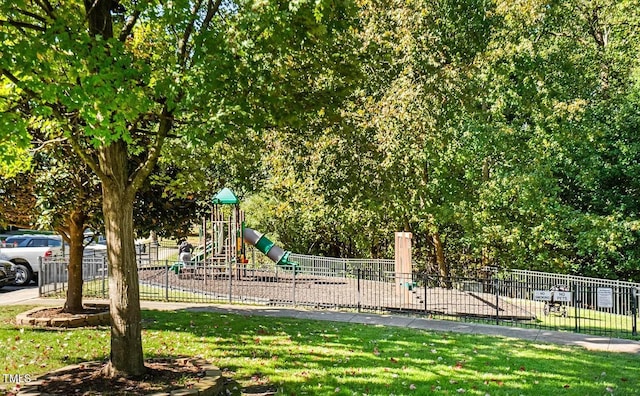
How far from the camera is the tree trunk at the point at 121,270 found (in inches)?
277

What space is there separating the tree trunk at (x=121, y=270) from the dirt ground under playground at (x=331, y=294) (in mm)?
8304

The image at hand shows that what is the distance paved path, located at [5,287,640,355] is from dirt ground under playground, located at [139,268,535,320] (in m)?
1.03

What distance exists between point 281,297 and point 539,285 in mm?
7964

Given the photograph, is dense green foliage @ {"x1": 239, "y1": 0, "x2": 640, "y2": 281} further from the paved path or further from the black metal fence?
the paved path

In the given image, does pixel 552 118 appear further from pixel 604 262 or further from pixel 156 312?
pixel 156 312

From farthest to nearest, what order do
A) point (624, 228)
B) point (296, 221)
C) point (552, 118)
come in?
1. point (296, 221)
2. point (552, 118)
3. point (624, 228)

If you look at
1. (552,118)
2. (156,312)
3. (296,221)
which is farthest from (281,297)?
(296,221)

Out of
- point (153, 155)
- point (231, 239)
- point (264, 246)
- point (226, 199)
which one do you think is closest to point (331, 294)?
point (226, 199)

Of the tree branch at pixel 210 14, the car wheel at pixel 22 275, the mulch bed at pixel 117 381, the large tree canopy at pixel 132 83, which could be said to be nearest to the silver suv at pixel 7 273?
the car wheel at pixel 22 275

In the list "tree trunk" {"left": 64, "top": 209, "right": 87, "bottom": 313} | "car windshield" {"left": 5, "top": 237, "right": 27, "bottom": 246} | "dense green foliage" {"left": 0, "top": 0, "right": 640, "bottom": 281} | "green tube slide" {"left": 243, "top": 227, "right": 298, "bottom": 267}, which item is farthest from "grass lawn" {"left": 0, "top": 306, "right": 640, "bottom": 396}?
"green tube slide" {"left": 243, "top": 227, "right": 298, "bottom": 267}

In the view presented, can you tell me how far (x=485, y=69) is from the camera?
19656 millimetres

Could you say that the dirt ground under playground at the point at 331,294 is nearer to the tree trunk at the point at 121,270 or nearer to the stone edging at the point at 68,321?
the stone edging at the point at 68,321

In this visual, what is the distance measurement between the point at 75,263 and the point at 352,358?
7262 mm

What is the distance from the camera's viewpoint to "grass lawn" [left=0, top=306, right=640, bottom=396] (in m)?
7.43
